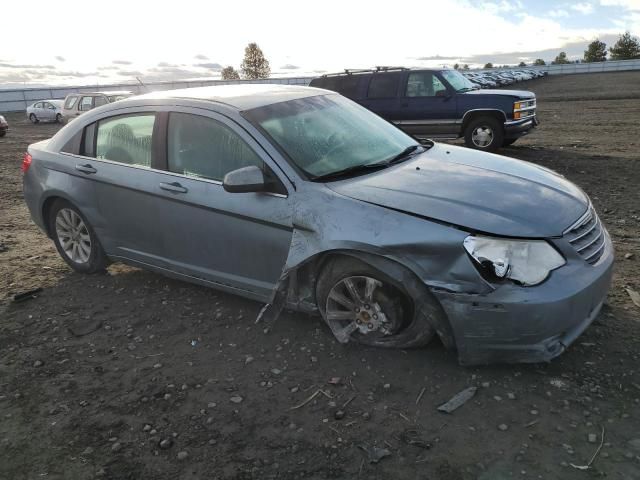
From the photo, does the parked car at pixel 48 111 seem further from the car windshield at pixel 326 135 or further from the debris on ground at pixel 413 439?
the debris on ground at pixel 413 439

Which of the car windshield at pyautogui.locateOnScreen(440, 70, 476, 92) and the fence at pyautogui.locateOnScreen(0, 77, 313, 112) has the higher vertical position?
the car windshield at pyautogui.locateOnScreen(440, 70, 476, 92)

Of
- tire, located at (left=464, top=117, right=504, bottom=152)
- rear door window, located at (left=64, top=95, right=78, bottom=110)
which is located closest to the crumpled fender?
tire, located at (left=464, top=117, right=504, bottom=152)

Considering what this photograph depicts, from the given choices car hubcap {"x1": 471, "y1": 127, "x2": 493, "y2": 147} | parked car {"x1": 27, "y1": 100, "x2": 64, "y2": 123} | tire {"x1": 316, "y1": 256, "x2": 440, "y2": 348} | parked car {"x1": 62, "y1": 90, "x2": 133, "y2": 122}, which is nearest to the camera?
tire {"x1": 316, "y1": 256, "x2": 440, "y2": 348}

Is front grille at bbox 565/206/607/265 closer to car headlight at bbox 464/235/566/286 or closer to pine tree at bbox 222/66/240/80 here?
car headlight at bbox 464/235/566/286

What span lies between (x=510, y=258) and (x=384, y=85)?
9230 millimetres

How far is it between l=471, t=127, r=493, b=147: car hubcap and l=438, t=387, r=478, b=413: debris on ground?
28.6 feet

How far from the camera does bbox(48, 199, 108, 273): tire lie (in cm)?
494

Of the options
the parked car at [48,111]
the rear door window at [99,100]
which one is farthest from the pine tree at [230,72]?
the rear door window at [99,100]

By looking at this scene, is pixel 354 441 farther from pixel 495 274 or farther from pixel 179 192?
pixel 179 192

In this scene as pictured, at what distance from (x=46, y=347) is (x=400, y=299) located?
102 inches

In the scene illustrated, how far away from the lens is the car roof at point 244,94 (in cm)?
403

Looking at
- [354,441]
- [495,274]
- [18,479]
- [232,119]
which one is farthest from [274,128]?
[18,479]

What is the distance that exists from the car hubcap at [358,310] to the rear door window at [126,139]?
1899 millimetres

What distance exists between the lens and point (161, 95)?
14.6 ft
